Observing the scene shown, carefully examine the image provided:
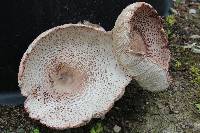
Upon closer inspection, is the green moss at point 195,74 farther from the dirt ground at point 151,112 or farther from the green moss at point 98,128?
the green moss at point 98,128

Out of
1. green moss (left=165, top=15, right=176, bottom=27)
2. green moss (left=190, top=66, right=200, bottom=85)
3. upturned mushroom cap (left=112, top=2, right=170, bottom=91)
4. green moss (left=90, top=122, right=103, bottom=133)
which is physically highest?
upturned mushroom cap (left=112, top=2, right=170, bottom=91)

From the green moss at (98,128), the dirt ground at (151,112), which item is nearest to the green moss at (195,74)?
the dirt ground at (151,112)

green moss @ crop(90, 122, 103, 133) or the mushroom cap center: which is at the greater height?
the mushroom cap center

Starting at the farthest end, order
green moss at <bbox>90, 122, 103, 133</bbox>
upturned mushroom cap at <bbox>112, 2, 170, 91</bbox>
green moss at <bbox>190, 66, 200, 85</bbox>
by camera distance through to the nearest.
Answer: green moss at <bbox>190, 66, 200, 85</bbox> < green moss at <bbox>90, 122, 103, 133</bbox> < upturned mushroom cap at <bbox>112, 2, 170, 91</bbox>

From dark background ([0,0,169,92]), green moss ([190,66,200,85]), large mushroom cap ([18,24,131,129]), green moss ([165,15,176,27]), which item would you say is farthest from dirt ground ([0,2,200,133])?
green moss ([165,15,176,27])

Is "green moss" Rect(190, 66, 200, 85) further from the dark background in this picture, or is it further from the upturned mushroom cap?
the dark background

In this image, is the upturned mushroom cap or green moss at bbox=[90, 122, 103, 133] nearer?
the upturned mushroom cap

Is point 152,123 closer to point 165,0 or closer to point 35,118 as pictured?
point 35,118

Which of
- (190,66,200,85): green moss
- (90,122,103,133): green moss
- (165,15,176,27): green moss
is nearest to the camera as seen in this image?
(90,122,103,133): green moss
